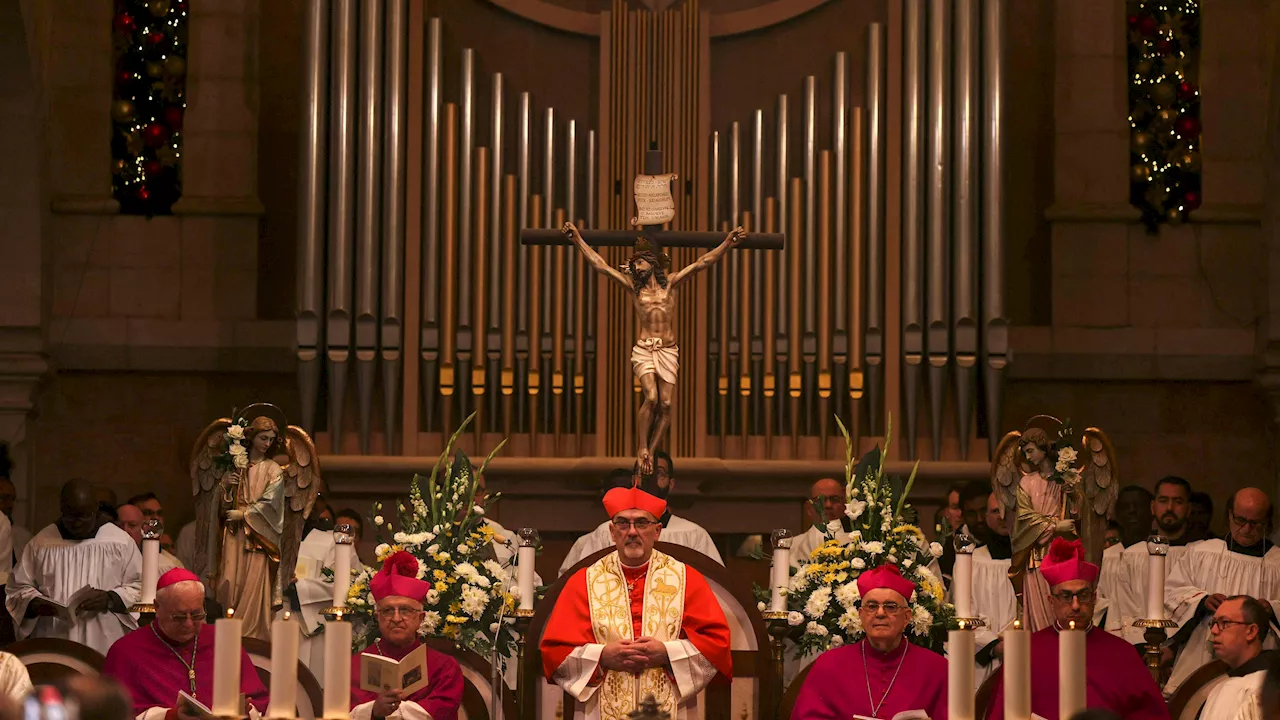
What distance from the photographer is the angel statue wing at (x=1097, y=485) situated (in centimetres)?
890

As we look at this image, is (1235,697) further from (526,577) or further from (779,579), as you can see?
(526,577)

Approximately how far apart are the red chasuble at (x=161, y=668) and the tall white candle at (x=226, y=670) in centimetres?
196

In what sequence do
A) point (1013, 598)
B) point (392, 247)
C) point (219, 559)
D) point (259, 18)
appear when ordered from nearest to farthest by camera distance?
point (219, 559) < point (1013, 598) < point (392, 247) < point (259, 18)

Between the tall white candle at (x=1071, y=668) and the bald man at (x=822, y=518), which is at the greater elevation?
the bald man at (x=822, y=518)

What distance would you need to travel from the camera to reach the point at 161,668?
7754 millimetres

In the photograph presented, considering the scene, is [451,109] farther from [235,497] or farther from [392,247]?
[235,497]

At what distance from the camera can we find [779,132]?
41.6 feet

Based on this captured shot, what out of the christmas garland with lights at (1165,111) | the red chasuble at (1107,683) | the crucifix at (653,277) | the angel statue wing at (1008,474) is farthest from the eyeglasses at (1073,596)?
the christmas garland with lights at (1165,111)

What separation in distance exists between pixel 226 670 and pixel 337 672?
1.00 feet

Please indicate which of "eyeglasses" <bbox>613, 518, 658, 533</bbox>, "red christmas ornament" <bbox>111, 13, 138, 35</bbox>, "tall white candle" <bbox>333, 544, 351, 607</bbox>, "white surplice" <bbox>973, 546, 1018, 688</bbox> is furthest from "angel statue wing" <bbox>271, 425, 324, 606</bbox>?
"red christmas ornament" <bbox>111, 13, 138, 35</bbox>

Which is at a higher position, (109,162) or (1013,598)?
(109,162)

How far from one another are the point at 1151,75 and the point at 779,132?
2506 mm

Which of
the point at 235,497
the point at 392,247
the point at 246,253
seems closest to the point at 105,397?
the point at 246,253

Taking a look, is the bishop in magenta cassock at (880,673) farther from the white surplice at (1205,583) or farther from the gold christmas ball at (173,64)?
the gold christmas ball at (173,64)
